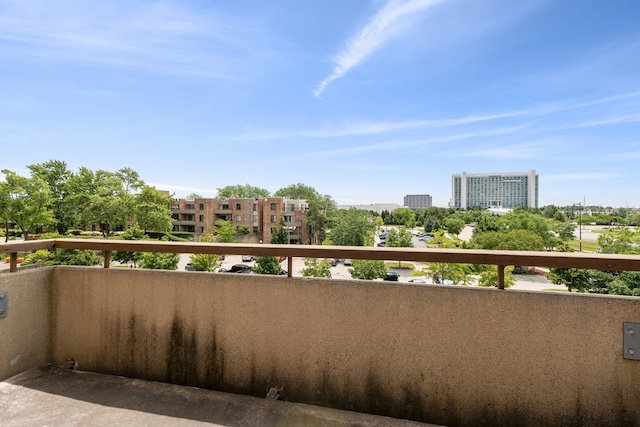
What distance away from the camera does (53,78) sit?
11453 mm

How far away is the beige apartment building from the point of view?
47125mm

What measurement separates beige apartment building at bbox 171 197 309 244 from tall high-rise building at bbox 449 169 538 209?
13171 cm

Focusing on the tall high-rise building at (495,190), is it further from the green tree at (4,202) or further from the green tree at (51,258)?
the green tree at (51,258)

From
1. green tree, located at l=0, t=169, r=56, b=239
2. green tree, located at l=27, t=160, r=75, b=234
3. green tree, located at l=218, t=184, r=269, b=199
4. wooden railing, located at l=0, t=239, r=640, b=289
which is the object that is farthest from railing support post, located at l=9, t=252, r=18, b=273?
green tree, located at l=218, t=184, r=269, b=199

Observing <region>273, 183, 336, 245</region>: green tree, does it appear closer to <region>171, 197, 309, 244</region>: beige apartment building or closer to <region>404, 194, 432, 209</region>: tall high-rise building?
<region>171, 197, 309, 244</region>: beige apartment building

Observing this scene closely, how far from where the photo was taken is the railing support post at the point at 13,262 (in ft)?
7.75

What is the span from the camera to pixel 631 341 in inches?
67.1

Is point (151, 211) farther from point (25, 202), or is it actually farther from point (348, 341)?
point (348, 341)

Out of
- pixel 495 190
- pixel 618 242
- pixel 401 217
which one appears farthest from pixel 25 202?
pixel 495 190

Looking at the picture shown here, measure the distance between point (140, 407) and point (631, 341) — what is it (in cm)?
288

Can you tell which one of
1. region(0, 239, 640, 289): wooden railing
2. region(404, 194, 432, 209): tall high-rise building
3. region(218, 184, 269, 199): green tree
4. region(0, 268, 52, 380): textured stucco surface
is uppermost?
region(404, 194, 432, 209): tall high-rise building

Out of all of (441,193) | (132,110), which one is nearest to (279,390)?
(132,110)

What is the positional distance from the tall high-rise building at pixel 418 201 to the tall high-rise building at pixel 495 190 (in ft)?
57.9

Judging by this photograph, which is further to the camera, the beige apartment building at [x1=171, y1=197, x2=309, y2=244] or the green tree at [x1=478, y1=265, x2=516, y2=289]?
the beige apartment building at [x1=171, y1=197, x2=309, y2=244]
